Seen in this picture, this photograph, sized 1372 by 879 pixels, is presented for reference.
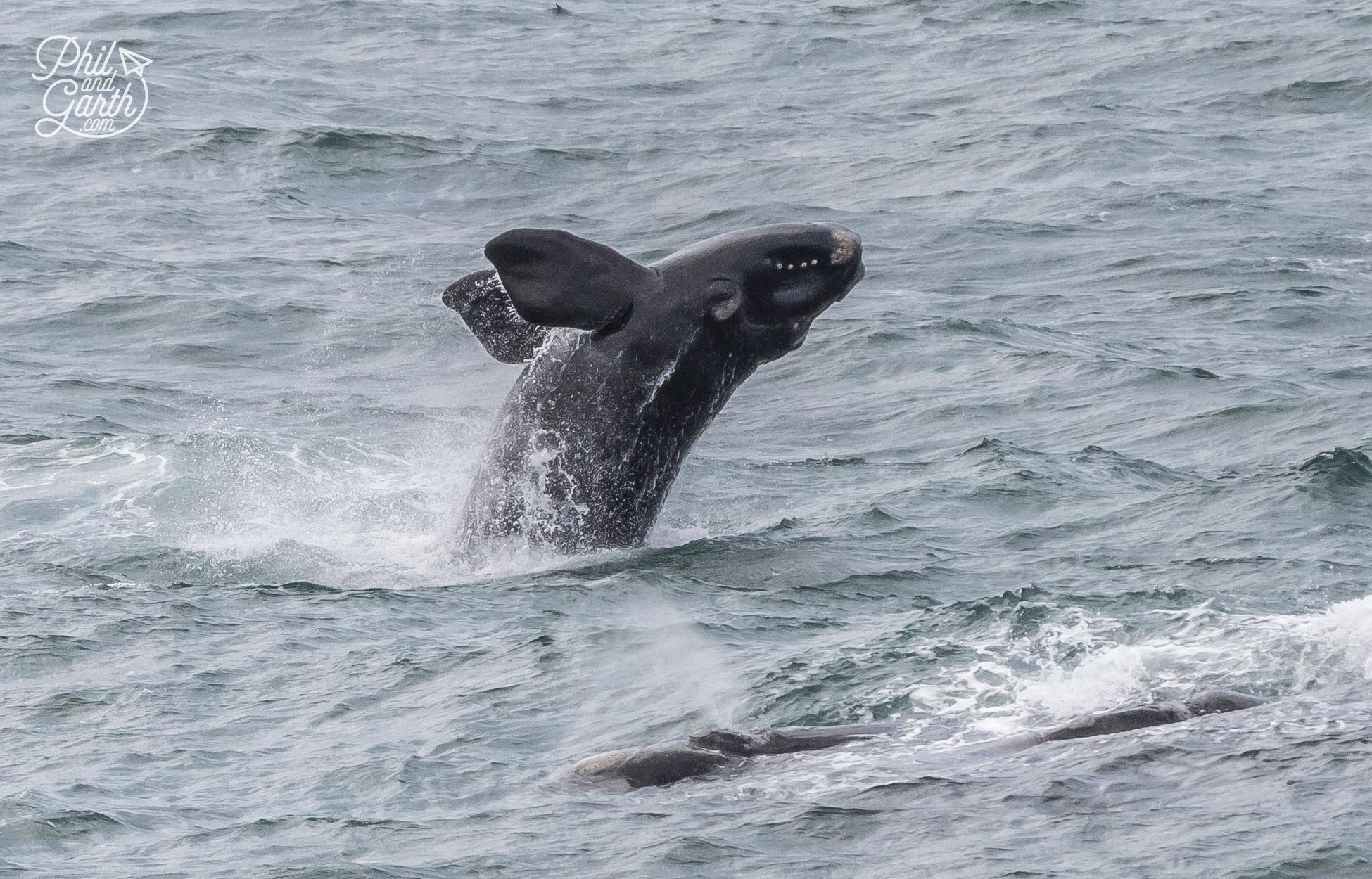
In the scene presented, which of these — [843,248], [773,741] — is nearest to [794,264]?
[843,248]

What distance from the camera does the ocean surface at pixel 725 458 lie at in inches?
369

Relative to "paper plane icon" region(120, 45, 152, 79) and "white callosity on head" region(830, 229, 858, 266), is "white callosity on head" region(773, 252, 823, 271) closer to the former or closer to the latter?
"white callosity on head" region(830, 229, 858, 266)

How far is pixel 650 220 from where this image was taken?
1070 inches

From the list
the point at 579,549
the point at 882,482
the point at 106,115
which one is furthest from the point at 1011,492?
the point at 106,115

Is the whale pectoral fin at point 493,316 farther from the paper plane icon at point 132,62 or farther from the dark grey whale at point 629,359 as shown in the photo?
the paper plane icon at point 132,62

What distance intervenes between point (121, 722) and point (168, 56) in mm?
26700

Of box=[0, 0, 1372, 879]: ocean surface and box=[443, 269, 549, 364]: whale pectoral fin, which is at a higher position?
box=[443, 269, 549, 364]: whale pectoral fin

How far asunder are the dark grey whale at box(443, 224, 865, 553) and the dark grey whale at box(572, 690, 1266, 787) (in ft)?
12.2

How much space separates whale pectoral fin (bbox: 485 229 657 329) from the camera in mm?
12383

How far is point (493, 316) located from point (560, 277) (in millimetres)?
1218

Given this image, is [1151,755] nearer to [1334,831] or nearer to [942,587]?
[1334,831]

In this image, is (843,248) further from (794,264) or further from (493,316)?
(493,316)

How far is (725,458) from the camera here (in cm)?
1852

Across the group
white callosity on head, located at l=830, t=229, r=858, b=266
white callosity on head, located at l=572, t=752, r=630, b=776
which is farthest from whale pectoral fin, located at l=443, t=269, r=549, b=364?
white callosity on head, located at l=572, t=752, r=630, b=776
